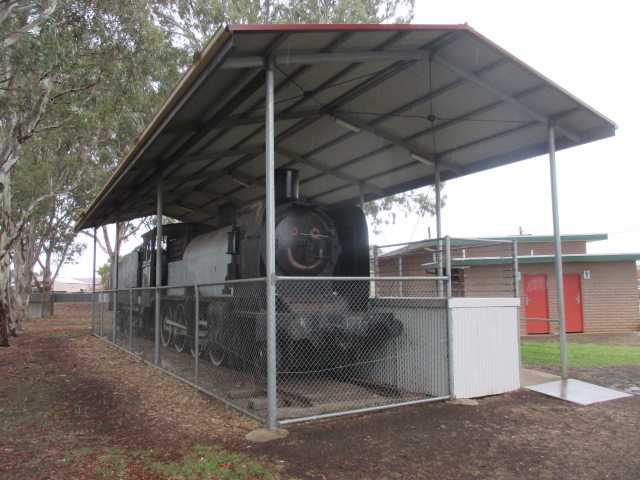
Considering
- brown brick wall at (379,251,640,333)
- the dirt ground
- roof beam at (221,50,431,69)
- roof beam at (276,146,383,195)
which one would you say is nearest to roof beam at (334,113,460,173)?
roof beam at (276,146,383,195)

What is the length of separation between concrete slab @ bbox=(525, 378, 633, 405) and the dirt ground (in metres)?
0.17

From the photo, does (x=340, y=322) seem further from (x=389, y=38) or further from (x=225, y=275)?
(x=389, y=38)

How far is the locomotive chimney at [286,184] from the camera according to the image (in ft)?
26.6

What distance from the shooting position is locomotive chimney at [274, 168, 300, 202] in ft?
26.6

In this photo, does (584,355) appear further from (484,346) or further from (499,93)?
(499,93)

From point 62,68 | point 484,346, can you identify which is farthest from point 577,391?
point 62,68

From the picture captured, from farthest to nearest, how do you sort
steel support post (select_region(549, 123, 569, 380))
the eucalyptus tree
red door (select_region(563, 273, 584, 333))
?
red door (select_region(563, 273, 584, 333)) → the eucalyptus tree → steel support post (select_region(549, 123, 569, 380))

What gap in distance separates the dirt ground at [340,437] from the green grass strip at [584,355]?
6.68ft

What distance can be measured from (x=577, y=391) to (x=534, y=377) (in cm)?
98

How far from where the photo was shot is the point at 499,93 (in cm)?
701

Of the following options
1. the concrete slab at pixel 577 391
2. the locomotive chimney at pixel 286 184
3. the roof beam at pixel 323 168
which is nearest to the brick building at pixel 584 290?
the roof beam at pixel 323 168

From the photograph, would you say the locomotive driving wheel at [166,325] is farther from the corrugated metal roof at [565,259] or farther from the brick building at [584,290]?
the corrugated metal roof at [565,259]

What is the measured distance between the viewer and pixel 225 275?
28.6 ft

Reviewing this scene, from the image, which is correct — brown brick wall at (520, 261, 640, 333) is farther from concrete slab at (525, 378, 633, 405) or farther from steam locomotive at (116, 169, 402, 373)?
steam locomotive at (116, 169, 402, 373)
